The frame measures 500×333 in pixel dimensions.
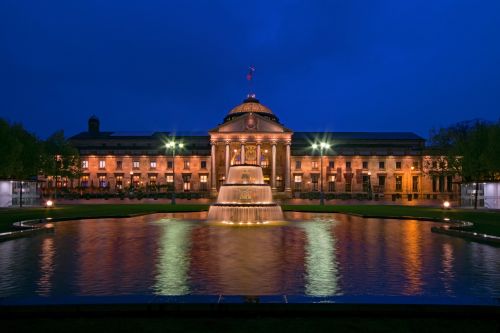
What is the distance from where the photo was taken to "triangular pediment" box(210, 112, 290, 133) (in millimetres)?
102500

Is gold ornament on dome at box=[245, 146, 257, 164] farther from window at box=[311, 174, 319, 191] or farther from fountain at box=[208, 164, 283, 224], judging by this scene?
fountain at box=[208, 164, 283, 224]

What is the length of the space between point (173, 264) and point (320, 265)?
13.6 ft

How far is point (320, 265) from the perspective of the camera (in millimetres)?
12797

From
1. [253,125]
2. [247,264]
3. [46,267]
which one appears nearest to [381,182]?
[253,125]

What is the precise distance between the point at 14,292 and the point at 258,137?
93.9 metres

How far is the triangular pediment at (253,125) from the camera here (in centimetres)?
10250

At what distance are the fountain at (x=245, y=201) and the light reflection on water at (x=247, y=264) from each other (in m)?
6.21

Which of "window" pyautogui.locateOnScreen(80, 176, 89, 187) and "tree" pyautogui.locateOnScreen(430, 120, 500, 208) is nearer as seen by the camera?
"tree" pyautogui.locateOnScreen(430, 120, 500, 208)

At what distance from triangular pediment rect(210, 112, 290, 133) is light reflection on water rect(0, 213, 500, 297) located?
82504mm

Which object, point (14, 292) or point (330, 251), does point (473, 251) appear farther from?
point (14, 292)

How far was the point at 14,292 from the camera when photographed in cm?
959

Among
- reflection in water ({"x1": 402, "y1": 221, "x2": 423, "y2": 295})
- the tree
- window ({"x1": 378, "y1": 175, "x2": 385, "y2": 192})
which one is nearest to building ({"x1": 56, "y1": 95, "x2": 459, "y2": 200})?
window ({"x1": 378, "y1": 175, "x2": 385, "y2": 192})

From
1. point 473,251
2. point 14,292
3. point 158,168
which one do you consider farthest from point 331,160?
point 14,292

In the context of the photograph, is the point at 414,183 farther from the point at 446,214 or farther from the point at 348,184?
the point at 446,214
